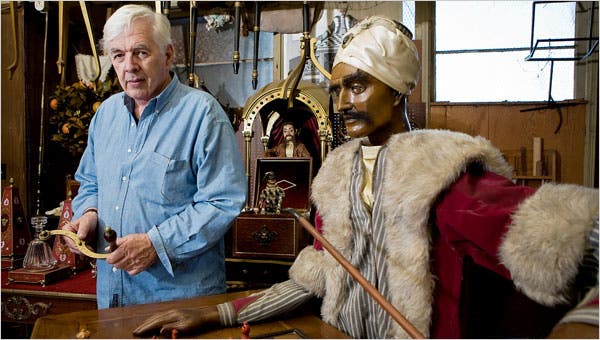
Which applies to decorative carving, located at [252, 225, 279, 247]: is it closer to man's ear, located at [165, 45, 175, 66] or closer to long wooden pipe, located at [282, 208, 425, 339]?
man's ear, located at [165, 45, 175, 66]

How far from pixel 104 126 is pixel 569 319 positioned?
143 centimetres

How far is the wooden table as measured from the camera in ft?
3.22

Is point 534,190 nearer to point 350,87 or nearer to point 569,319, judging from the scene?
point 569,319

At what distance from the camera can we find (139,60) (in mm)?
1395

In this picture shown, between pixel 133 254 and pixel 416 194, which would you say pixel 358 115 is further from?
pixel 133 254

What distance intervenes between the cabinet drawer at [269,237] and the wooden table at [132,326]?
39.5 inches

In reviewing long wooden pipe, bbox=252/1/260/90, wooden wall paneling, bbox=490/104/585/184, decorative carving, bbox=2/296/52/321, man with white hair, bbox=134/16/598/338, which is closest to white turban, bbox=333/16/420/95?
man with white hair, bbox=134/16/598/338

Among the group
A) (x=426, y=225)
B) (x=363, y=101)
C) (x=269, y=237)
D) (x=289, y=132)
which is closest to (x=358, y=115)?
(x=363, y=101)

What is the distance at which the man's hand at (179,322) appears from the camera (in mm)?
972

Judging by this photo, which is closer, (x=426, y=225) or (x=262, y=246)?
(x=426, y=225)

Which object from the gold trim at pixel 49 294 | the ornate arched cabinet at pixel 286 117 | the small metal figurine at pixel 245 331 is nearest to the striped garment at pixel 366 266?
the small metal figurine at pixel 245 331

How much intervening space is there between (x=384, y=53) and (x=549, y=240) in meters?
0.51

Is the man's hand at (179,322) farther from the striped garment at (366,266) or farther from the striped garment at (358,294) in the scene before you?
the striped garment at (366,266)

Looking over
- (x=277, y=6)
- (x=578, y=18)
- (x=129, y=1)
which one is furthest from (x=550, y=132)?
(x=129, y=1)
